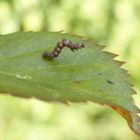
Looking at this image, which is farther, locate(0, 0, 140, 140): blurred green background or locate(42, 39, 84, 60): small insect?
locate(0, 0, 140, 140): blurred green background

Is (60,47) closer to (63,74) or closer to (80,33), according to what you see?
(63,74)

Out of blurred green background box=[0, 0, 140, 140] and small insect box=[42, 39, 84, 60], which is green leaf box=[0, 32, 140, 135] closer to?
small insect box=[42, 39, 84, 60]

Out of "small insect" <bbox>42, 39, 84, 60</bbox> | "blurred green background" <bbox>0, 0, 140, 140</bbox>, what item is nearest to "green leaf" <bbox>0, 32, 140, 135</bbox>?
"small insect" <bbox>42, 39, 84, 60</bbox>

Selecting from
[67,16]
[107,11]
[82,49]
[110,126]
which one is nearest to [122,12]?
[107,11]

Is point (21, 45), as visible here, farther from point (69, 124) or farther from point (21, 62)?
point (69, 124)

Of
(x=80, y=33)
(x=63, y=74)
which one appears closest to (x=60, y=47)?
(x=63, y=74)

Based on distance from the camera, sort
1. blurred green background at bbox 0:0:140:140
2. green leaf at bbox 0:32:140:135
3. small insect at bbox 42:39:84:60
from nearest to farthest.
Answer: green leaf at bbox 0:32:140:135 < small insect at bbox 42:39:84:60 < blurred green background at bbox 0:0:140:140
